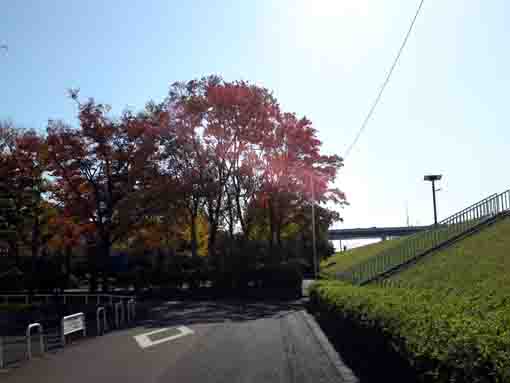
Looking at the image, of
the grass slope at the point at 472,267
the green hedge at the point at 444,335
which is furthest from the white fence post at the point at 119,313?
the green hedge at the point at 444,335

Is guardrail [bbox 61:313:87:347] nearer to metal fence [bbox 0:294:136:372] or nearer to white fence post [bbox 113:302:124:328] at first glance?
metal fence [bbox 0:294:136:372]

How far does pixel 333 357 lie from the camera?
1071 cm

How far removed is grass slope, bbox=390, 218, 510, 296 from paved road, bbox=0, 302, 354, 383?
3478mm

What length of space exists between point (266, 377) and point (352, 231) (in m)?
97.4

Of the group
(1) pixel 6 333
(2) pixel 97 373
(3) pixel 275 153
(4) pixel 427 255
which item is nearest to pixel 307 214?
(3) pixel 275 153

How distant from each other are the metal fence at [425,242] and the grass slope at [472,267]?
155cm

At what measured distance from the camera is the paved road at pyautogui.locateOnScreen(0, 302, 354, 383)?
364 inches

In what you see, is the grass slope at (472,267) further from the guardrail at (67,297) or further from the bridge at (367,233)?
the bridge at (367,233)

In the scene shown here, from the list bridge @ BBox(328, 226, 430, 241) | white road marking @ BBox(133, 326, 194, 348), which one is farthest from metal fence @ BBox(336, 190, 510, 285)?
bridge @ BBox(328, 226, 430, 241)

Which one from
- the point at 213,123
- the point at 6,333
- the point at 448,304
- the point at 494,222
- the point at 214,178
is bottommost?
the point at 6,333

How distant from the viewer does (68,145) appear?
2833cm

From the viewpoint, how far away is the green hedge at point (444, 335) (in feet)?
15.9

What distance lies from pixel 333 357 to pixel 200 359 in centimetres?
277

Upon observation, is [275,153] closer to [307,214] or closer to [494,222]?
[307,214]
